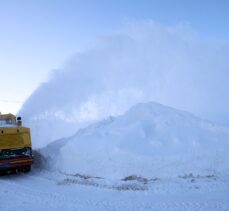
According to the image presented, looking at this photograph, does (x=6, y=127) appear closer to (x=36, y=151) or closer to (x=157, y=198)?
(x=36, y=151)

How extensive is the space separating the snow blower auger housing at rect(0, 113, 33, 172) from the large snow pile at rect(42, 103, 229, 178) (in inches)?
81.3

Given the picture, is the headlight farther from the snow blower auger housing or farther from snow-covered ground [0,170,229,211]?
snow-covered ground [0,170,229,211]

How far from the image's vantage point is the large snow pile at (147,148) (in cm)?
1570

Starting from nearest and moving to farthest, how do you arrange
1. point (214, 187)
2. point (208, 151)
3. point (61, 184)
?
point (214, 187)
point (61, 184)
point (208, 151)

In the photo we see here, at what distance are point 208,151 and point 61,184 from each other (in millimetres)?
7543

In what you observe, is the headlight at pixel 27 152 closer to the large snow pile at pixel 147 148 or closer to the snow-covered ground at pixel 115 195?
the large snow pile at pixel 147 148

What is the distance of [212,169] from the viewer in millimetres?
14961

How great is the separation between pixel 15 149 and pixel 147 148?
22.6 feet

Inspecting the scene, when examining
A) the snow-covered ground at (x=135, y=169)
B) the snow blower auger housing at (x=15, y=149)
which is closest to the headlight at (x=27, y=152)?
the snow blower auger housing at (x=15, y=149)

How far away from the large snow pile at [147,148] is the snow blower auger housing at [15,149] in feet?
6.78

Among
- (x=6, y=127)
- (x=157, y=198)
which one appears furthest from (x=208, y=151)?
(x=6, y=127)

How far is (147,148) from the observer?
1756cm

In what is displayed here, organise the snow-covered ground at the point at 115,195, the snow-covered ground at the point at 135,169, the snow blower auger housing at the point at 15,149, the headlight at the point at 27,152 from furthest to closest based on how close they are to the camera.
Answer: the headlight at the point at 27,152
the snow blower auger housing at the point at 15,149
the snow-covered ground at the point at 135,169
the snow-covered ground at the point at 115,195

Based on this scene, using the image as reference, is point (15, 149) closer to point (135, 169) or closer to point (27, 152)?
point (27, 152)
